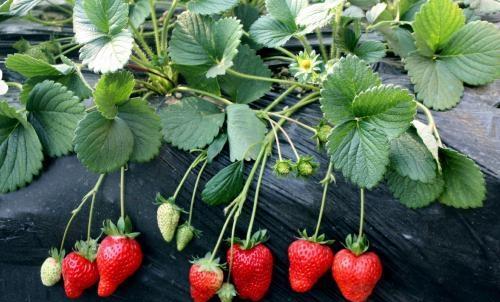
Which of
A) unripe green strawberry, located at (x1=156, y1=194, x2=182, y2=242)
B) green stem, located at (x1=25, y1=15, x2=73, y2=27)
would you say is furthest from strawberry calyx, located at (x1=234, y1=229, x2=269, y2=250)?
green stem, located at (x1=25, y1=15, x2=73, y2=27)

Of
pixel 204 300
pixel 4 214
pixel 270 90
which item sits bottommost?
pixel 204 300

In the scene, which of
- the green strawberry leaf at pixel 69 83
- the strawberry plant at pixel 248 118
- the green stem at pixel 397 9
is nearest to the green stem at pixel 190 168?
the strawberry plant at pixel 248 118

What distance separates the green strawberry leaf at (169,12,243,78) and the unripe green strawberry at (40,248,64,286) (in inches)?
14.9

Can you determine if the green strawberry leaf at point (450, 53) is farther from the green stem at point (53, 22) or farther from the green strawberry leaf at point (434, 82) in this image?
the green stem at point (53, 22)

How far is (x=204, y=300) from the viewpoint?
95cm

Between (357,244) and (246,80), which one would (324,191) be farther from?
(246,80)

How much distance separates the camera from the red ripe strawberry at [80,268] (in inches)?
38.4

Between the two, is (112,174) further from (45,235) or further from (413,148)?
(413,148)

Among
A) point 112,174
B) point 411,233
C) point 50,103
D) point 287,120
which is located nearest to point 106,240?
point 112,174


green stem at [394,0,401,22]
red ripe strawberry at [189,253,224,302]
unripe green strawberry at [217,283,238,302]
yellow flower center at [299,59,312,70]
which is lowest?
unripe green strawberry at [217,283,238,302]

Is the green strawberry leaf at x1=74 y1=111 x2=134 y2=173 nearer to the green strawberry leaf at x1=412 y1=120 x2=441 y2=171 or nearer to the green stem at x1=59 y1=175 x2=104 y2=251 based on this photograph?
the green stem at x1=59 y1=175 x2=104 y2=251

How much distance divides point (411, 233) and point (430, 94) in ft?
0.72

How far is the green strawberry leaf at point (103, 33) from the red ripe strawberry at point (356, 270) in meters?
0.44

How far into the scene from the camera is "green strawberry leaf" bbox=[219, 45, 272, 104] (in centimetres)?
103
